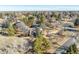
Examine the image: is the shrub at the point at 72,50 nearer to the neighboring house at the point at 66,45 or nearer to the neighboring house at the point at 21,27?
the neighboring house at the point at 66,45

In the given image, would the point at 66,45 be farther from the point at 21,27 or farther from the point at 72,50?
the point at 21,27

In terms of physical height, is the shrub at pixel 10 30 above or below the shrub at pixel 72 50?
above

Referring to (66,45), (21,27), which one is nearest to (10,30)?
(21,27)

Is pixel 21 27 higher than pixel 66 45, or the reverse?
pixel 21 27

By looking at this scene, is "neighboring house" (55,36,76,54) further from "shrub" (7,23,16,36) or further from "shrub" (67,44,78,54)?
"shrub" (7,23,16,36)

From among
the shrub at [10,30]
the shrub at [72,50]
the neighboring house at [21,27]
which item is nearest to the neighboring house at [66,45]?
the shrub at [72,50]

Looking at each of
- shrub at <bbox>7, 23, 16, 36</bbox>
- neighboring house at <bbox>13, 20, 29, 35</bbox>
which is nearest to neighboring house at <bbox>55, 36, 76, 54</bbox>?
neighboring house at <bbox>13, 20, 29, 35</bbox>

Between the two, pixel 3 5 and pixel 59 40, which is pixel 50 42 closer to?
pixel 59 40

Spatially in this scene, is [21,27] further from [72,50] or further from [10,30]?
[72,50]

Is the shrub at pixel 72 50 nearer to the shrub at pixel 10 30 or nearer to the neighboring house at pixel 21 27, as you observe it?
the neighboring house at pixel 21 27

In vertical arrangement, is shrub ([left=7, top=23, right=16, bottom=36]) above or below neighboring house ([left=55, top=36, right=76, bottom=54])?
above

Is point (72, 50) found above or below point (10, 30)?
below
